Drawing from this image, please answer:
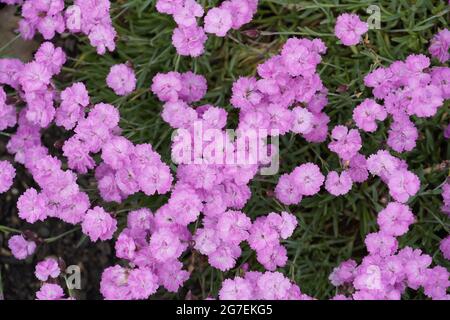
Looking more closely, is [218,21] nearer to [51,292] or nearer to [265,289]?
[265,289]

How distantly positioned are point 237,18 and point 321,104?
1.78 feet

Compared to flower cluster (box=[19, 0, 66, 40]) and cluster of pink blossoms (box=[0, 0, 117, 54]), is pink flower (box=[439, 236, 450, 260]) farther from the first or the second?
flower cluster (box=[19, 0, 66, 40])

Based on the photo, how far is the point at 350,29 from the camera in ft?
9.39

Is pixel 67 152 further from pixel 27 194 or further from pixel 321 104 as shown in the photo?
pixel 321 104

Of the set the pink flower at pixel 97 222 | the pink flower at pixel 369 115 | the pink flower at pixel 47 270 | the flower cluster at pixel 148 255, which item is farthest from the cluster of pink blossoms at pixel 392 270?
the pink flower at pixel 47 270

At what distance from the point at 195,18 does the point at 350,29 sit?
696mm

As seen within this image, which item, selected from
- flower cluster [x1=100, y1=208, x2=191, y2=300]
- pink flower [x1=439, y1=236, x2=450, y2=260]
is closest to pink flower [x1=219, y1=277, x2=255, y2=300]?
flower cluster [x1=100, y1=208, x2=191, y2=300]

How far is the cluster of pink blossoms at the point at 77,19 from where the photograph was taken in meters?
2.92

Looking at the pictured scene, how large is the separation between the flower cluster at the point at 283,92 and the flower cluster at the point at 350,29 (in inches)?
5.4

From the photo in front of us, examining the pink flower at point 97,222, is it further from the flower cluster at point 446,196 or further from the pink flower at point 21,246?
the flower cluster at point 446,196

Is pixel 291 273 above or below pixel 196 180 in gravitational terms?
below
